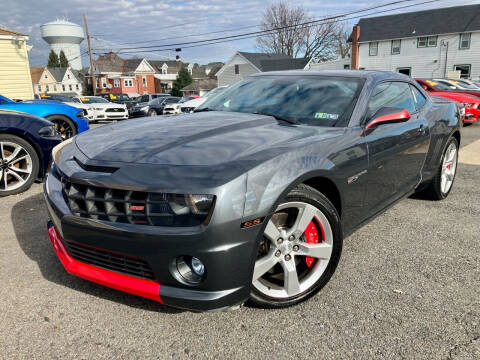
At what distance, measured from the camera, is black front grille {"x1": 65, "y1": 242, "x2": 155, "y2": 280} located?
2.00 meters

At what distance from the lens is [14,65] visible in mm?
18547

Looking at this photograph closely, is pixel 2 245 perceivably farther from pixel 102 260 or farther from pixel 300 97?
pixel 300 97

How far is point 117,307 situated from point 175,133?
1162mm

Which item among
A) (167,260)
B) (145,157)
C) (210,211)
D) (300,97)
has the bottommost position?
(167,260)

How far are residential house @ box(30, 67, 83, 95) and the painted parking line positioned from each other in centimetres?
7237

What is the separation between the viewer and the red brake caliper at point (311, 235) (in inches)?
94.1

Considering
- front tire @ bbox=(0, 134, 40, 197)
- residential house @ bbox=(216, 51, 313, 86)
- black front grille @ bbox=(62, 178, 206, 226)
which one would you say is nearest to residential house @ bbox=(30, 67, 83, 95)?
residential house @ bbox=(216, 51, 313, 86)

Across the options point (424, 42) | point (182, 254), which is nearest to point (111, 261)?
point (182, 254)

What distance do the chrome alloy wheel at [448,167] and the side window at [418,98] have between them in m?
0.78

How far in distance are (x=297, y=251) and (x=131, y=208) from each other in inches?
39.7

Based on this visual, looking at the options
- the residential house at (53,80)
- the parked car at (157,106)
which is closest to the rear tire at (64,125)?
the parked car at (157,106)

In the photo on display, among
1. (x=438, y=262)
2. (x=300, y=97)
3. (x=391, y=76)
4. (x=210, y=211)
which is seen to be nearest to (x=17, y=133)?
(x=300, y=97)

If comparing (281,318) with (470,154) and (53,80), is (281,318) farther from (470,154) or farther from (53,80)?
(53,80)

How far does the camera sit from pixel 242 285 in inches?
78.6
